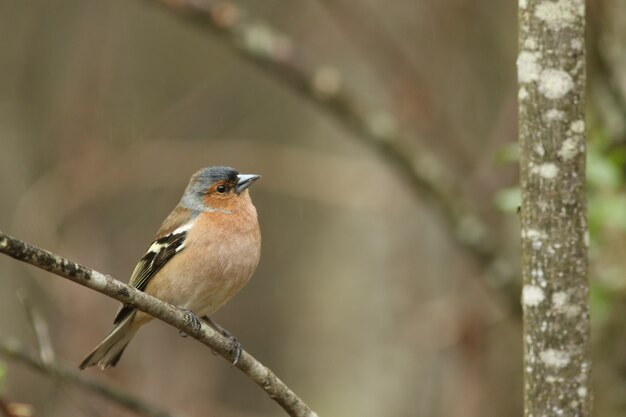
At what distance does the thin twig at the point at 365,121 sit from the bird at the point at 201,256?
1450 millimetres

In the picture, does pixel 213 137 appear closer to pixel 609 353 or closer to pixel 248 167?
pixel 248 167

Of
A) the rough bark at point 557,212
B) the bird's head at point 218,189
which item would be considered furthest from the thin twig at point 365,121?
the rough bark at point 557,212

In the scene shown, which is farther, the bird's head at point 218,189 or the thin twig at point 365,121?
the thin twig at point 365,121

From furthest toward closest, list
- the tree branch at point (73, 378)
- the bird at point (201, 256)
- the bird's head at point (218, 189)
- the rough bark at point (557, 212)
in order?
the bird's head at point (218, 189) < the bird at point (201, 256) < the tree branch at point (73, 378) < the rough bark at point (557, 212)

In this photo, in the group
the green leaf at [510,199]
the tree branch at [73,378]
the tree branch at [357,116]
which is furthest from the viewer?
the tree branch at [357,116]

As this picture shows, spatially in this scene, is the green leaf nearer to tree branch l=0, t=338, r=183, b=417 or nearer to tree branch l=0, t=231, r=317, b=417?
tree branch l=0, t=231, r=317, b=417

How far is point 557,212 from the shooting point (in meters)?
3.21

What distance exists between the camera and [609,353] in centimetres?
639

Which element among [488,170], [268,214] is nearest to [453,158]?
[488,170]

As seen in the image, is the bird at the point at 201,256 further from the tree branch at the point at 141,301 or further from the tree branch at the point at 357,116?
the tree branch at the point at 357,116

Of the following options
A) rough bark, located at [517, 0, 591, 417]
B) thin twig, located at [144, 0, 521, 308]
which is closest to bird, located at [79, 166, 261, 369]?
thin twig, located at [144, 0, 521, 308]

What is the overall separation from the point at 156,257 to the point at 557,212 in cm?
267

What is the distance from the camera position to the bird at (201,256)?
4.79 m

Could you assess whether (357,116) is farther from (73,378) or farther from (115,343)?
(73,378)
